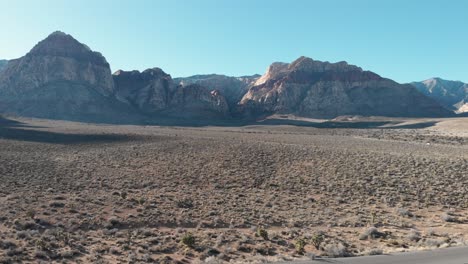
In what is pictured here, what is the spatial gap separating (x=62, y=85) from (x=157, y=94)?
41.5 meters

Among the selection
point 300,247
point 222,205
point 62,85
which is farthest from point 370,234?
point 62,85

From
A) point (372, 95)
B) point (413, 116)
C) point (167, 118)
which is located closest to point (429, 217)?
point (167, 118)

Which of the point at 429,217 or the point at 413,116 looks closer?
the point at 429,217

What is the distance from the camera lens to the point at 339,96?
578 ft

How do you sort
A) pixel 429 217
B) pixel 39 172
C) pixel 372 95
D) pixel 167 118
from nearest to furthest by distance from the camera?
pixel 429 217 < pixel 39 172 < pixel 167 118 < pixel 372 95

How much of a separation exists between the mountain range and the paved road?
128m

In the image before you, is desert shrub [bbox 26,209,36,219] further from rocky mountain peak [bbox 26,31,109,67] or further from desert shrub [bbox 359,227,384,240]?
rocky mountain peak [bbox 26,31,109,67]

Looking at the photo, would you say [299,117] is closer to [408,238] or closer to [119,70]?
[119,70]

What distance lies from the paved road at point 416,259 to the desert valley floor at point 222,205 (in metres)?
0.86

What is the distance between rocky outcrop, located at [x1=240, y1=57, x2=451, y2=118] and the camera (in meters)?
168

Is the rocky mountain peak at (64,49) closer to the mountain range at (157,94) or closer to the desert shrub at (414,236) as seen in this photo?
the mountain range at (157,94)

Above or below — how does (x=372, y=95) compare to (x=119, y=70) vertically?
below

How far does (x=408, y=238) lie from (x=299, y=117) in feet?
497

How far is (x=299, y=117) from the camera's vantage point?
16538cm
